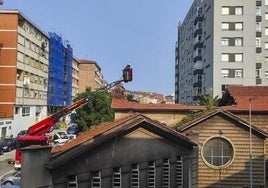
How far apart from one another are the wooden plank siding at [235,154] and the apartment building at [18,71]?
36.0 m

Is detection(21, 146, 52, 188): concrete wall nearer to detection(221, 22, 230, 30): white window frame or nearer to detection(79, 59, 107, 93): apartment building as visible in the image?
detection(221, 22, 230, 30): white window frame

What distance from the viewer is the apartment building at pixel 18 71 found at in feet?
196

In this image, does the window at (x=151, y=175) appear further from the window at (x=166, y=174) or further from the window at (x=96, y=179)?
the window at (x=96, y=179)

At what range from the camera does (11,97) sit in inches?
2370

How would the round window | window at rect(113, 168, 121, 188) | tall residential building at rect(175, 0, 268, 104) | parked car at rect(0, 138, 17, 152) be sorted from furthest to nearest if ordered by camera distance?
tall residential building at rect(175, 0, 268, 104) < parked car at rect(0, 138, 17, 152) < the round window < window at rect(113, 168, 121, 188)

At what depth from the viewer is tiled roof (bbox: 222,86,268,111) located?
29.1m

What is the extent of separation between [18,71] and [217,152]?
1728 inches

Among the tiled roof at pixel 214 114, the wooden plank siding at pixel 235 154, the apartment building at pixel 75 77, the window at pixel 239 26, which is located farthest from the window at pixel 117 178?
the apartment building at pixel 75 77

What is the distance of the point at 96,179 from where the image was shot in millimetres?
17469

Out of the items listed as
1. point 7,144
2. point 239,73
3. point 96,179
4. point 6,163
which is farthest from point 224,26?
point 96,179

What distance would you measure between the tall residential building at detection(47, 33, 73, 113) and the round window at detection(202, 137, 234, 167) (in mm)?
62227

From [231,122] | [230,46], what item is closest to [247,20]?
[230,46]

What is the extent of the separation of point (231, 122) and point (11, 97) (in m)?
41.3

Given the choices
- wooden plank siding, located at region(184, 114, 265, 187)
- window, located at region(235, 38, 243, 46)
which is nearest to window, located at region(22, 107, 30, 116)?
window, located at region(235, 38, 243, 46)
